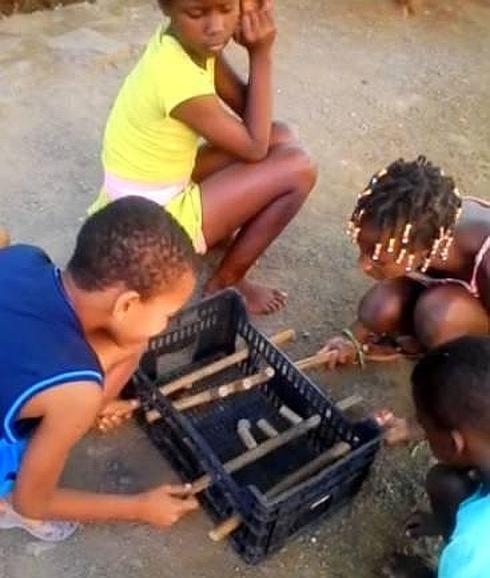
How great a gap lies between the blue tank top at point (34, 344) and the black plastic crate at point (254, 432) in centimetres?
35

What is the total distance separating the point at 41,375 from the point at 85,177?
4.22 feet

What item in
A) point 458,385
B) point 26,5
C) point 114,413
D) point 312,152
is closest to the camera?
point 458,385

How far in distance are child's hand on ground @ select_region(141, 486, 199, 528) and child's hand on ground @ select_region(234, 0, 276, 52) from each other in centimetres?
97

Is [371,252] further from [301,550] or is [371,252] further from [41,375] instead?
[41,375]

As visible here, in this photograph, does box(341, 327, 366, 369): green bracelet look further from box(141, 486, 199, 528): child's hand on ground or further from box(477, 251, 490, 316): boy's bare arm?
box(141, 486, 199, 528): child's hand on ground

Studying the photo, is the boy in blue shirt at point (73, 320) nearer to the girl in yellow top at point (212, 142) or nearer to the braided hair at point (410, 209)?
the braided hair at point (410, 209)

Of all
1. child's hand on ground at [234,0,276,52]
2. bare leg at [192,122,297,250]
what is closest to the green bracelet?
bare leg at [192,122,297,250]

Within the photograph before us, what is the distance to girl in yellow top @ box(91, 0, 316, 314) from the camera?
90.4 inches

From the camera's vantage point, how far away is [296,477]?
82.5 inches

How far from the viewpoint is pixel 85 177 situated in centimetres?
293

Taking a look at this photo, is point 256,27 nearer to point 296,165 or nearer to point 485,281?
point 296,165

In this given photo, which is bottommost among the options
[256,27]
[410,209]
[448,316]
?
[448,316]

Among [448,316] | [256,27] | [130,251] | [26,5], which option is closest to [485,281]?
[448,316]

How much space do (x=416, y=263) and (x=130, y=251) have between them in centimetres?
69
